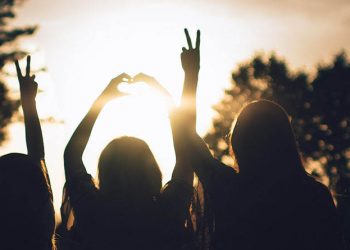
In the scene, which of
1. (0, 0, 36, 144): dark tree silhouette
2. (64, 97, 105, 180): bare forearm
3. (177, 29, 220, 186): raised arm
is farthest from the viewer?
(0, 0, 36, 144): dark tree silhouette

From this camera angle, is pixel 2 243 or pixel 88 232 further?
pixel 88 232

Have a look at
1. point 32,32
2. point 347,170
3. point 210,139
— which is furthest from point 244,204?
point 210,139

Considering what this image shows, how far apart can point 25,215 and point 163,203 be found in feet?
2.81

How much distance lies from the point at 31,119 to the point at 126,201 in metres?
1.15

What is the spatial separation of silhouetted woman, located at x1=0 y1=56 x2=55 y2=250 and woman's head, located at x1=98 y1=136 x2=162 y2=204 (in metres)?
0.38

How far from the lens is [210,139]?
142 ft

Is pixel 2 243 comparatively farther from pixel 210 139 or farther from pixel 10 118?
pixel 210 139

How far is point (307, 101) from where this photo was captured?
4012 centimetres

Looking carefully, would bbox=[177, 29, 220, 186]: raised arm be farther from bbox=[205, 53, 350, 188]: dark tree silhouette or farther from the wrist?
bbox=[205, 53, 350, 188]: dark tree silhouette

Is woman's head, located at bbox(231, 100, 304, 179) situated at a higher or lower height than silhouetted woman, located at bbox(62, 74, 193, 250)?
higher

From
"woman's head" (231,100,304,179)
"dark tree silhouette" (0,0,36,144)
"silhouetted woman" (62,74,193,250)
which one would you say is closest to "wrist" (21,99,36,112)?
"silhouetted woman" (62,74,193,250)

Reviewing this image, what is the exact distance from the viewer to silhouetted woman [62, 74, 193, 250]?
267 cm

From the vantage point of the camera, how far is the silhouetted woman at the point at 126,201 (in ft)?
8.75

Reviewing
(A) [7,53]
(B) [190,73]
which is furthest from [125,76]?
(A) [7,53]
